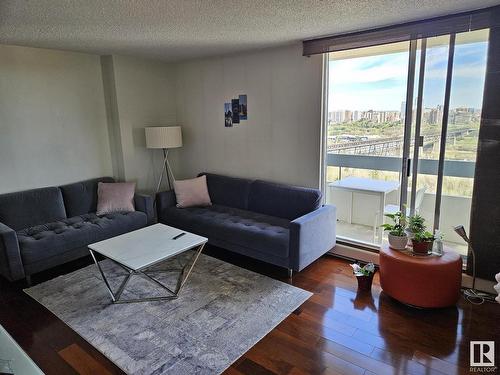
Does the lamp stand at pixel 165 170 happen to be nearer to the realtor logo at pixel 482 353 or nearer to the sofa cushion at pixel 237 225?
the sofa cushion at pixel 237 225

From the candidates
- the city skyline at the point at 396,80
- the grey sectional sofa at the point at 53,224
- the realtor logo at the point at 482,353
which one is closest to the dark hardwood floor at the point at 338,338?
the realtor logo at the point at 482,353

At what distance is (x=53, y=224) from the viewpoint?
3611 mm

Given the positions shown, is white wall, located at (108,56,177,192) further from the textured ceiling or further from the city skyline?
the city skyline

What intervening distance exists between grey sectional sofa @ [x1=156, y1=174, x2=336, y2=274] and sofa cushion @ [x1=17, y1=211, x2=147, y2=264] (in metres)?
0.50

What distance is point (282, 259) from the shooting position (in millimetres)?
3143

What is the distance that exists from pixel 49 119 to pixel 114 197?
45.7 inches

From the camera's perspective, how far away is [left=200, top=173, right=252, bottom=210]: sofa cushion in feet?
13.6

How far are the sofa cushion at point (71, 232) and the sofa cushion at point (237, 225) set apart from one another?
50cm

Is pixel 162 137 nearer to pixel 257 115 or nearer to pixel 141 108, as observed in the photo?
pixel 141 108

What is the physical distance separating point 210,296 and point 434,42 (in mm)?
2962

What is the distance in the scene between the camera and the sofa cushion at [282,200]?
358 centimetres

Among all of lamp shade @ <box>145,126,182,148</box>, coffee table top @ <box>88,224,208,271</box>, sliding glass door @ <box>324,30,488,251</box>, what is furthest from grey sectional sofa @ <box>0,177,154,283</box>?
sliding glass door @ <box>324,30,488,251</box>

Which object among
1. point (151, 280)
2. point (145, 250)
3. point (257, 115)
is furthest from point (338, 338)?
point (257, 115)

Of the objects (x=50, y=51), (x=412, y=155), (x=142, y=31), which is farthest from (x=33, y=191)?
(x=412, y=155)
